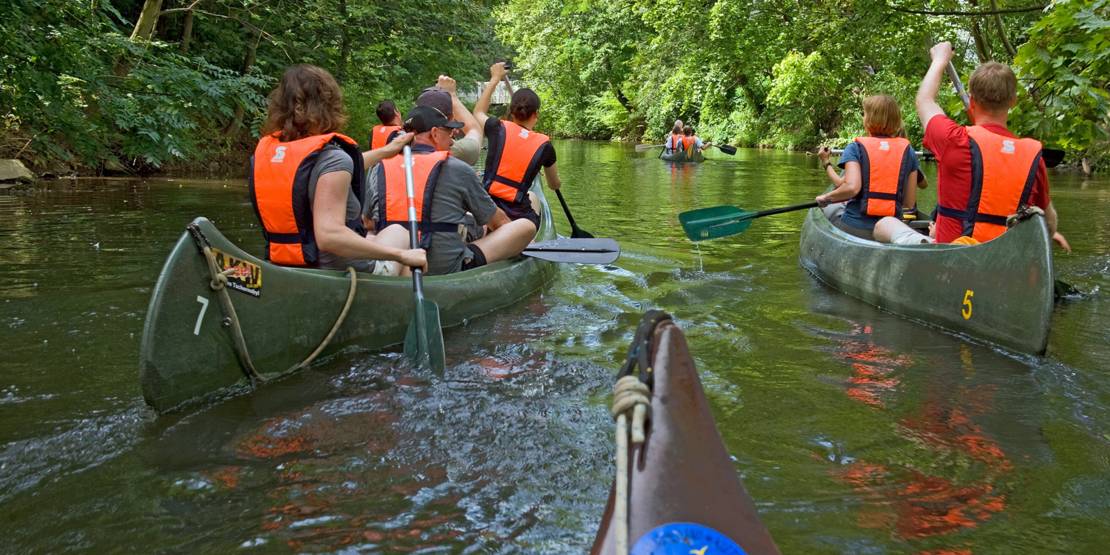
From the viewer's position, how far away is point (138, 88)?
27.3 feet

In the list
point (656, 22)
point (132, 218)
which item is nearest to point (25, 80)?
point (132, 218)

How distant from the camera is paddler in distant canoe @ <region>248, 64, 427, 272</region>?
3.93 meters

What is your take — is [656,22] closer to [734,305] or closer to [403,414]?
[734,305]

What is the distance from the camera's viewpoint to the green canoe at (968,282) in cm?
425

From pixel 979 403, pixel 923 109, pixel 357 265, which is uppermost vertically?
pixel 923 109

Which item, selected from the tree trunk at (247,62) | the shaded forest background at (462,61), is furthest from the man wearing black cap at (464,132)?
the tree trunk at (247,62)

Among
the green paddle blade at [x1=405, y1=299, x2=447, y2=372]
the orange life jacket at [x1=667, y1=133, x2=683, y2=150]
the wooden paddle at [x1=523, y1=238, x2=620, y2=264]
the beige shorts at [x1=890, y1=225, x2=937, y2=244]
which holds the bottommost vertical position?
the green paddle blade at [x1=405, y1=299, x2=447, y2=372]

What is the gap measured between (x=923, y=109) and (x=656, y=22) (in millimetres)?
24459

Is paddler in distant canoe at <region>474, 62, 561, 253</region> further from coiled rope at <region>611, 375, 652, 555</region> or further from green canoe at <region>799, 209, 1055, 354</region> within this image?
coiled rope at <region>611, 375, 652, 555</region>

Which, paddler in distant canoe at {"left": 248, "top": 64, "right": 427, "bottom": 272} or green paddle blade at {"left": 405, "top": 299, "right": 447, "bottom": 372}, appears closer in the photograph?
paddler in distant canoe at {"left": 248, "top": 64, "right": 427, "bottom": 272}

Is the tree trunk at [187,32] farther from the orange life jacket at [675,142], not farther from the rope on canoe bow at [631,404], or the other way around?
the rope on canoe bow at [631,404]

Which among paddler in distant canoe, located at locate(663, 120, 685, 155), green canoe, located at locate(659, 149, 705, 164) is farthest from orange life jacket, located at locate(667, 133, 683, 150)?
green canoe, located at locate(659, 149, 705, 164)

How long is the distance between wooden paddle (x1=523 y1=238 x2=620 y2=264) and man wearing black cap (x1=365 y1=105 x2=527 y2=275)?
55cm

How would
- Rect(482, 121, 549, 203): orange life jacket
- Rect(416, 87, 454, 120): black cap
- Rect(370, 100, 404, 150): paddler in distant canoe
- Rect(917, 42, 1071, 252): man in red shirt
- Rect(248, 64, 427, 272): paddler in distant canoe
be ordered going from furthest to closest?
1. Rect(370, 100, 404, 150): paddler in distant canoe
2. Rect(482, 121, 549, 203): orange life jacket
3. Rect(416, 87, 454, 120): black cap
4. Rect(917, 42, 1071, 252): man in red shirt
5. Rect(248, 64, 427, 272): paddler in distant canoe
